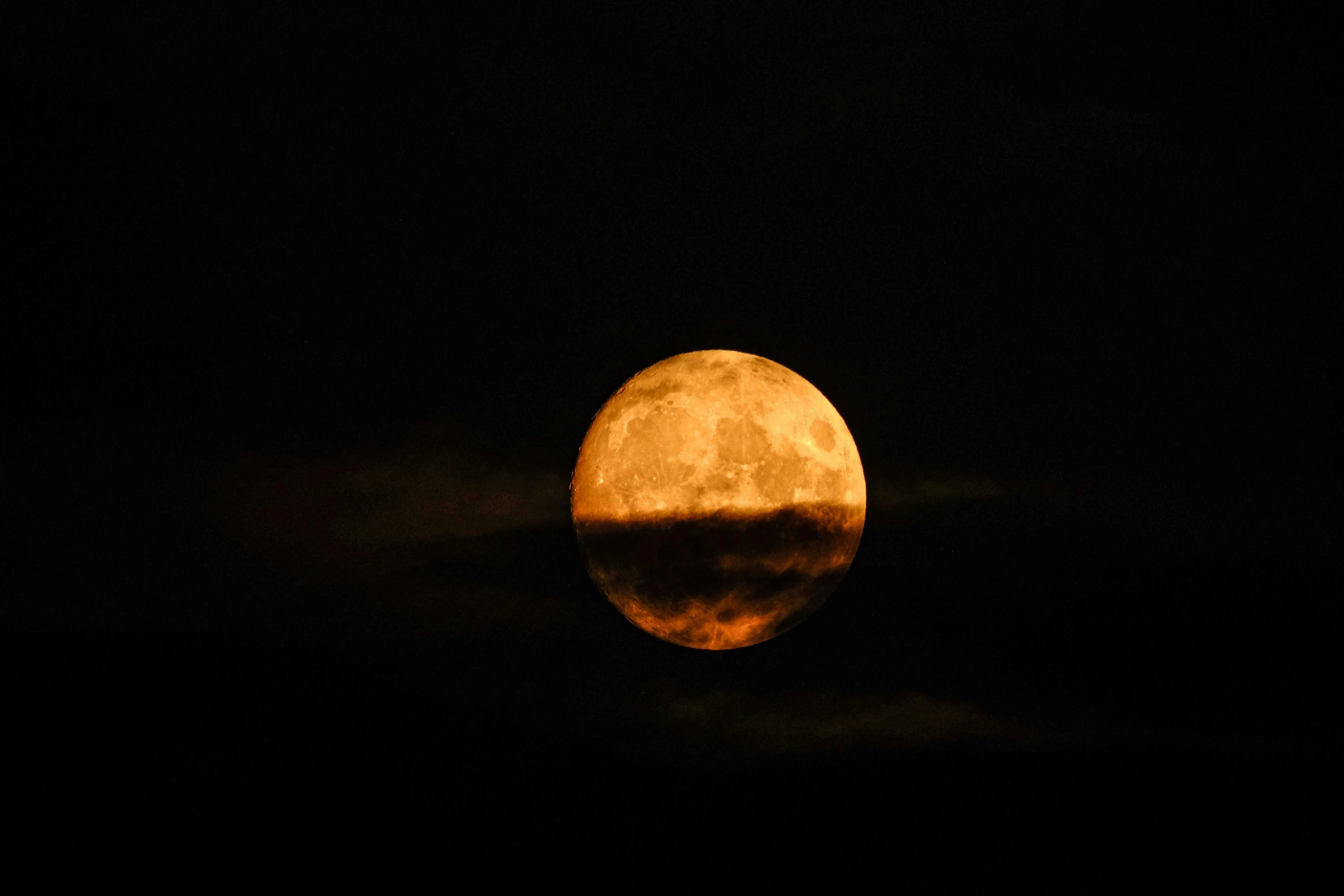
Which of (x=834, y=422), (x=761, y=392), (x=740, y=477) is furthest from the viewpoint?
(x=834, y=422)

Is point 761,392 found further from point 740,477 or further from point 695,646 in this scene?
point 695,646

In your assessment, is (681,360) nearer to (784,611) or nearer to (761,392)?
(761,392)

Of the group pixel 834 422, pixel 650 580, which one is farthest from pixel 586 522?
pixel 834 422

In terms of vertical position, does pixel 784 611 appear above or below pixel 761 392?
below

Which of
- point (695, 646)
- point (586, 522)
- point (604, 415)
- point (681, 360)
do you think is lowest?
point (695, 646)

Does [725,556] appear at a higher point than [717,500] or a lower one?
lower

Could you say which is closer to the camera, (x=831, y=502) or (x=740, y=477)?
(x=740, y=477)

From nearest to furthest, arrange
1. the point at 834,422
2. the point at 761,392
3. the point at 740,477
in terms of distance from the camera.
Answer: the point at 740,477
the point at 761,392
the point at 834,422

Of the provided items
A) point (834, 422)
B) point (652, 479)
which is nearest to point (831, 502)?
point (834, 422)
